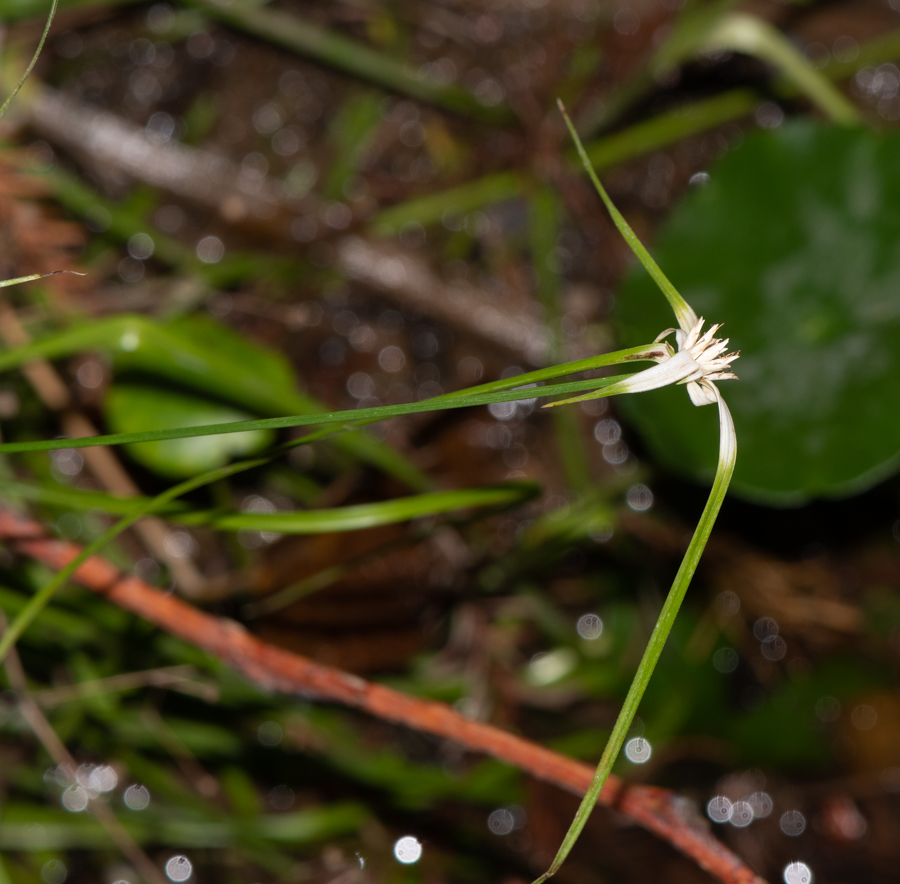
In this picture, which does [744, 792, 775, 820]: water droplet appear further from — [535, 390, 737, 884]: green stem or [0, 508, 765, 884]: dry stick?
[535, 390, 737, 884]: green stem

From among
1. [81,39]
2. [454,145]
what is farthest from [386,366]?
[81,39]

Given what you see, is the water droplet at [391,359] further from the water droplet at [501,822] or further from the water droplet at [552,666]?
the water droplet at [501,822]

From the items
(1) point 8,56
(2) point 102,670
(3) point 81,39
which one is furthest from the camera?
(3) point 81,39

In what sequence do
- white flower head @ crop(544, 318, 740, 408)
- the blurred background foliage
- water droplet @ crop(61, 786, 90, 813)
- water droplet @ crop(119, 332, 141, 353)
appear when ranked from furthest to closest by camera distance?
1. water droplet @ crop(61, 786, 90, 813)
2. the blurred background foliage
3. water droplet @ crop(119, 332, 141, 353)
4. white flower head @ crop(544, 318, 740, 408)

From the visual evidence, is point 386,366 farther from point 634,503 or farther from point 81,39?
point 81,39

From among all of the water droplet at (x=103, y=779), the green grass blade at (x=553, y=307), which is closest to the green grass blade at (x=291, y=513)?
the green grass blade at (x=553, y=307)

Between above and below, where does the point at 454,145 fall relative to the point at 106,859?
above

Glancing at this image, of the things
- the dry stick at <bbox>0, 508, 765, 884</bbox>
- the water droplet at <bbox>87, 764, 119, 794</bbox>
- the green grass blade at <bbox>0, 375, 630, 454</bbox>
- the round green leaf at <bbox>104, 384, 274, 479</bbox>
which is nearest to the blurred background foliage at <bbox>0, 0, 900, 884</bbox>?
the water droplet at <bbox>87, 764, 119, 794</bbox>

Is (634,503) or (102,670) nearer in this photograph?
(102,670)
